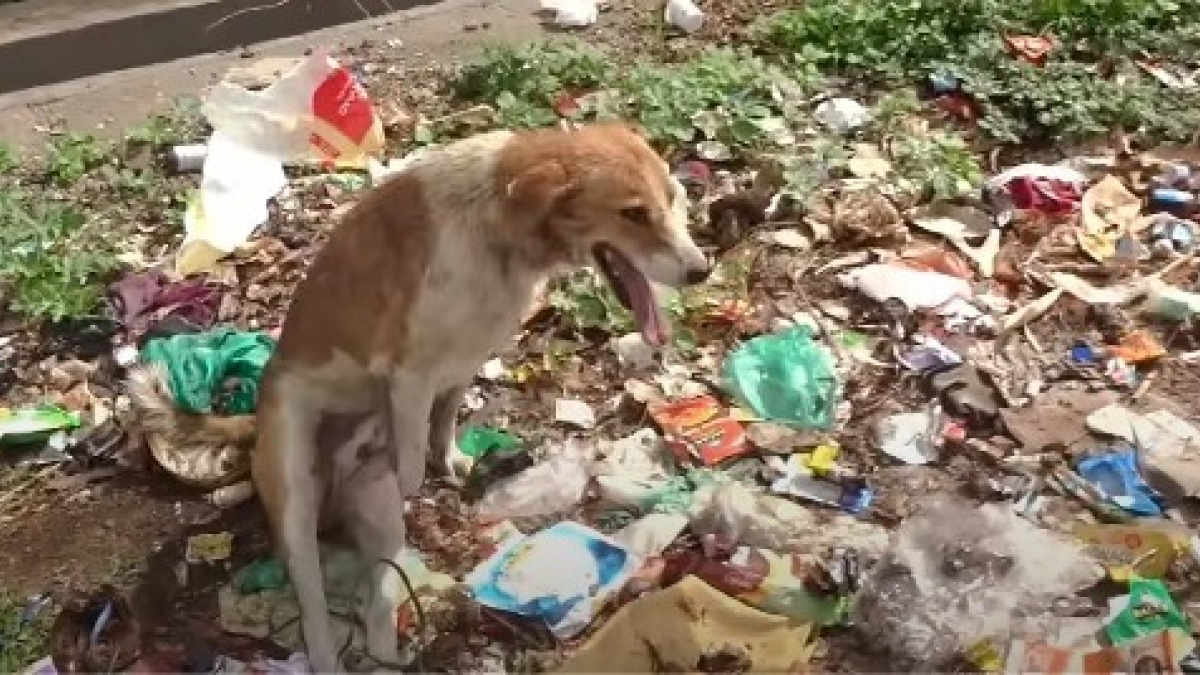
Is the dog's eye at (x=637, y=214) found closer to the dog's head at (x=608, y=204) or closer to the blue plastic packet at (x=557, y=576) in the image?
the dog's head at (x=608, y=204)

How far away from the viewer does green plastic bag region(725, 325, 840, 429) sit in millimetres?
4004

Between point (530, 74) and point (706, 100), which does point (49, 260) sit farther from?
point (706, 100)

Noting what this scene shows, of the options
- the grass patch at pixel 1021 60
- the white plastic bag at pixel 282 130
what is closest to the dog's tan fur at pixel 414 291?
the white plastic bag at pixel 282 130

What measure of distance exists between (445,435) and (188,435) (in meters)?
0.60

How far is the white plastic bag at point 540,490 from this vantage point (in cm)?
373

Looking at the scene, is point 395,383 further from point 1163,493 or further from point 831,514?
point 1163,493

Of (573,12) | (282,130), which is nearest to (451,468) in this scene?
(282,130)

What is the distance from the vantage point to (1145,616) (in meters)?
3.36

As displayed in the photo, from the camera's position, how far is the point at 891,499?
375cm

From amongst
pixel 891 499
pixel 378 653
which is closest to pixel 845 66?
pixel 891 499

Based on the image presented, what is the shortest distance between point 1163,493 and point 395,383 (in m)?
1.83

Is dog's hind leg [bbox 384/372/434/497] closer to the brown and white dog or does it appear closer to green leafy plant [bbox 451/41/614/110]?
the brown and white dog

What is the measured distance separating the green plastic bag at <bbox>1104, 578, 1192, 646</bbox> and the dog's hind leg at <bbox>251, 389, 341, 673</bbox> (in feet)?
5.45

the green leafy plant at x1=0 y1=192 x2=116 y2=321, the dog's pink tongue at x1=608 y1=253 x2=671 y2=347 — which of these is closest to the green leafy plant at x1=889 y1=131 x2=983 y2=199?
the dog's pink tongue at x1=608 y1=253 x2=671 y2=347
